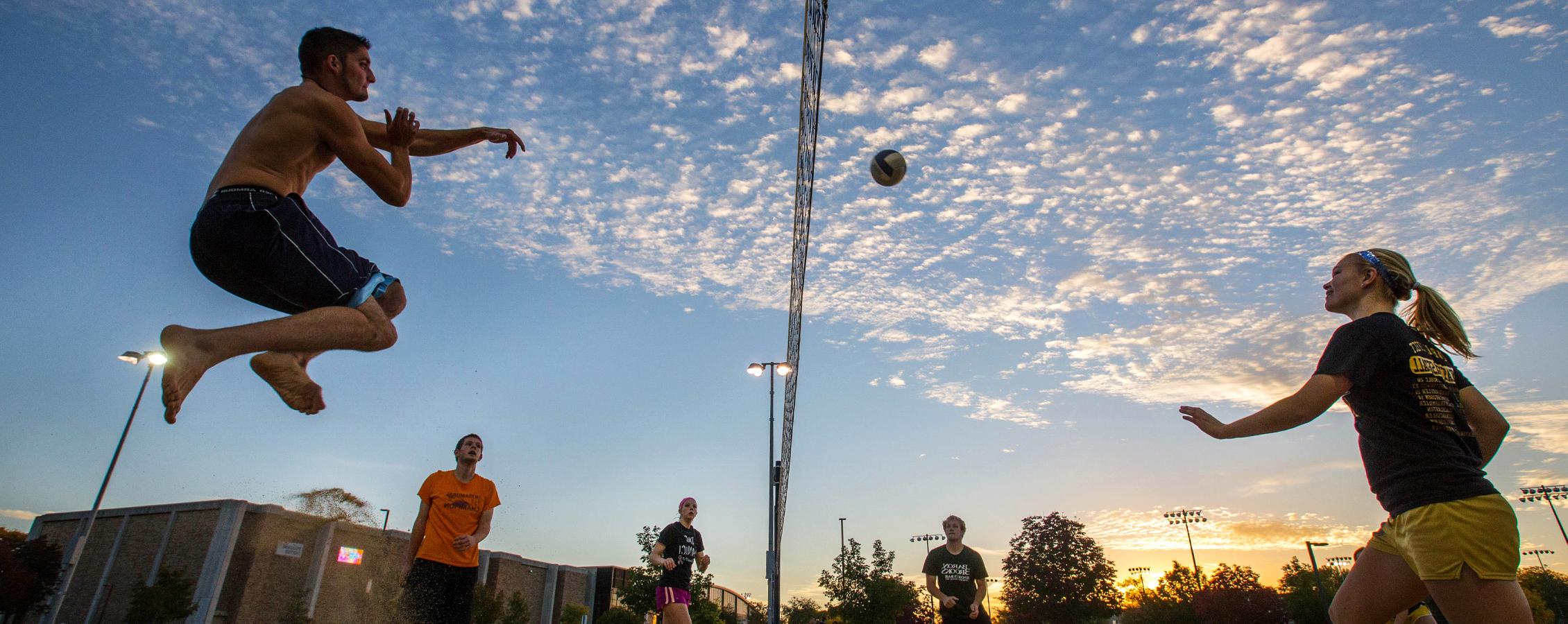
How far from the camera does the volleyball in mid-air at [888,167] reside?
12.6 metres

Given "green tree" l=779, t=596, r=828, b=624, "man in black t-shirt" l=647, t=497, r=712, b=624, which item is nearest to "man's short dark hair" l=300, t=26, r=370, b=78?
"man in black t-shirt" l=647, t=497, r=712, b=624

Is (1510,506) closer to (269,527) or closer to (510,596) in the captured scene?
(269,527)

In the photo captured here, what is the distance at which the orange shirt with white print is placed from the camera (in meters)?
5.68

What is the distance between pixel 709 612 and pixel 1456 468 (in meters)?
58.4

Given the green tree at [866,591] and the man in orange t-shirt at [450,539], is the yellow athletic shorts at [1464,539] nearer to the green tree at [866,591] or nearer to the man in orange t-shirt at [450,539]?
the man in orange t-shirt at [450,539]

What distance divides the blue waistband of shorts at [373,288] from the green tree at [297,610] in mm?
47867

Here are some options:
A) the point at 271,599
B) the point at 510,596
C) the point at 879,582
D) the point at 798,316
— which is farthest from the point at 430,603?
the point at 510,596

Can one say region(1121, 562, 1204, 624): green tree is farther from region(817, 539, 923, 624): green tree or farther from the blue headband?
the blue headband

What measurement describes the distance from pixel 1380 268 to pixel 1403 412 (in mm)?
765

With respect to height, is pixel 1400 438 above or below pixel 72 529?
below

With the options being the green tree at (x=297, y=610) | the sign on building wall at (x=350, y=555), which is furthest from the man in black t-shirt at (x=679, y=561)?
the sign on building wall at (x=350, y=555)

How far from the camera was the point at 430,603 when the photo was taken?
549 cm

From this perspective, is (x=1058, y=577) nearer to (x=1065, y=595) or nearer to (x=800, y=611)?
(x=1065, y=595)

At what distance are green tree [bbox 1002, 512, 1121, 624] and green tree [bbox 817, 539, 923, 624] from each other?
12912mm
